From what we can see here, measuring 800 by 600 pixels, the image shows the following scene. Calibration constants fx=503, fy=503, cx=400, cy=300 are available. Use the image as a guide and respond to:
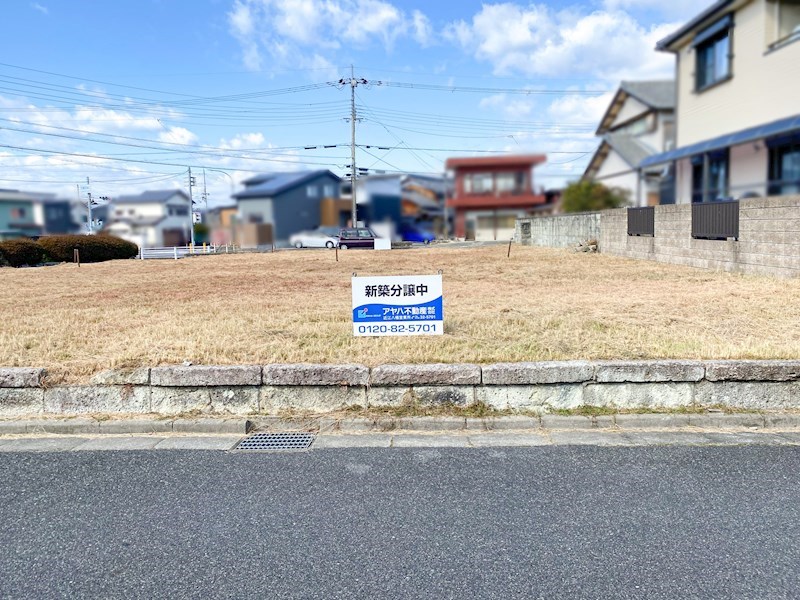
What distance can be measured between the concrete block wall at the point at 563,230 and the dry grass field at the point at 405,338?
450 centimetres

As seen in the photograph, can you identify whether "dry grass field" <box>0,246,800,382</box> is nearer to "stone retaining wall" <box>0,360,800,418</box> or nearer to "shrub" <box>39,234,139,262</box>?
"stone retaining wall" <box>0,360,800,418</box>

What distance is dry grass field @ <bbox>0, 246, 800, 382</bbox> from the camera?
4.40 m

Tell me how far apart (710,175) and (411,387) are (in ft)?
20.9

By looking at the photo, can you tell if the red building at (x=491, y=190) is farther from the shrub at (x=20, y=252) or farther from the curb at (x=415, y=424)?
the shrub at (x=20, y=252)

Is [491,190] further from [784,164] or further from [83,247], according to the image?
[83,247]

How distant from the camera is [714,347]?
4332 millimetres

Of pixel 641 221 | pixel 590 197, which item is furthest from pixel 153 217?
pixel 641 221

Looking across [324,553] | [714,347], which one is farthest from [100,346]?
[714,347]

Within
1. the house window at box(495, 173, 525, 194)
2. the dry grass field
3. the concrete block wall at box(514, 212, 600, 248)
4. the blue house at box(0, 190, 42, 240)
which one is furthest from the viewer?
the concrete block wall at box(514, 212, 600, 248)

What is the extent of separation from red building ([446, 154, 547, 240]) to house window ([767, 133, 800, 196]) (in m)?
6.17

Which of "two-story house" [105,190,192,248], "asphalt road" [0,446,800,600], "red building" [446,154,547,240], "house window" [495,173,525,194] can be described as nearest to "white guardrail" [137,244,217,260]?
"two-story house" [105,190,192,248]

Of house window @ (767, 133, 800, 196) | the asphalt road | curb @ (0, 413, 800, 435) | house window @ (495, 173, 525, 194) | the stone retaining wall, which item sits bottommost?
the asphalt road

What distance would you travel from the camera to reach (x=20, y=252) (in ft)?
52.4

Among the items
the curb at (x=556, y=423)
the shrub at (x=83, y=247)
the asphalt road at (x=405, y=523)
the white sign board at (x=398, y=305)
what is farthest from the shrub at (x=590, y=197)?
the shrub at (x=83, y=247)
